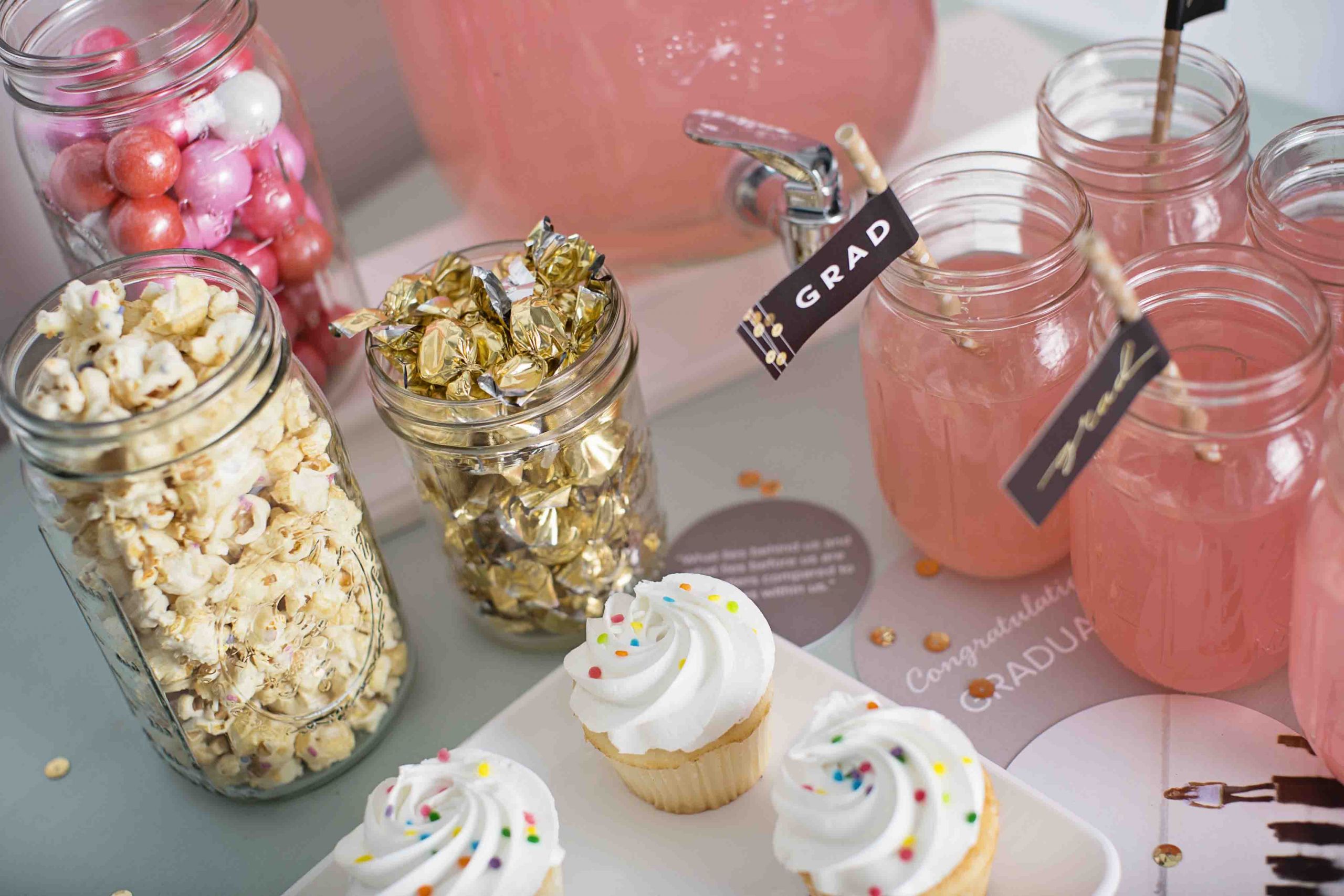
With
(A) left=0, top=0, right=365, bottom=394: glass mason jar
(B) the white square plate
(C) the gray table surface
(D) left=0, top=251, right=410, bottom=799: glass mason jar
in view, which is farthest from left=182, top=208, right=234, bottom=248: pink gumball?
(B) the white square plate

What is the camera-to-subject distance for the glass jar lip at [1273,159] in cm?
76

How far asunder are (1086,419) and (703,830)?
340 millimetres

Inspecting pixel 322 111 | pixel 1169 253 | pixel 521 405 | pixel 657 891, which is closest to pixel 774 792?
pixel 657 891

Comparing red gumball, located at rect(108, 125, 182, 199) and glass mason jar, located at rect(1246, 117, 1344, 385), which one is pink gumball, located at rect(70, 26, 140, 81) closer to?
red gumball, located at rect(108, 125, 182, 199)

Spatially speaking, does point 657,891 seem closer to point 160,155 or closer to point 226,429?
point 226,429

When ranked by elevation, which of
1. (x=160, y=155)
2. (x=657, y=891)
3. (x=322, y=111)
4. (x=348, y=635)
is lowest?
(x=657, y=891)

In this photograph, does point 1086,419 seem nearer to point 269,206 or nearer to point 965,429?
point 965,429

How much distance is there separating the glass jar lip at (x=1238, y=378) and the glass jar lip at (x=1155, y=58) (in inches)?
4.6

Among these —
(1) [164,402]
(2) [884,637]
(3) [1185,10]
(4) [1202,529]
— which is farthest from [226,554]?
(3) [1185,10]

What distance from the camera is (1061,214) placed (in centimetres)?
82

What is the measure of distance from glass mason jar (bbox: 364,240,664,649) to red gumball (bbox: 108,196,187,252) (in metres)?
0.17

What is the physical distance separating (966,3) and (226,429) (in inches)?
38.0

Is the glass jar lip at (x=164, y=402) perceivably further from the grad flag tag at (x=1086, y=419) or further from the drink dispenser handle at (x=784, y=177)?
the grad flag tag at (x=1086, y=419)

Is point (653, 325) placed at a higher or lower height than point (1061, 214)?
lower
